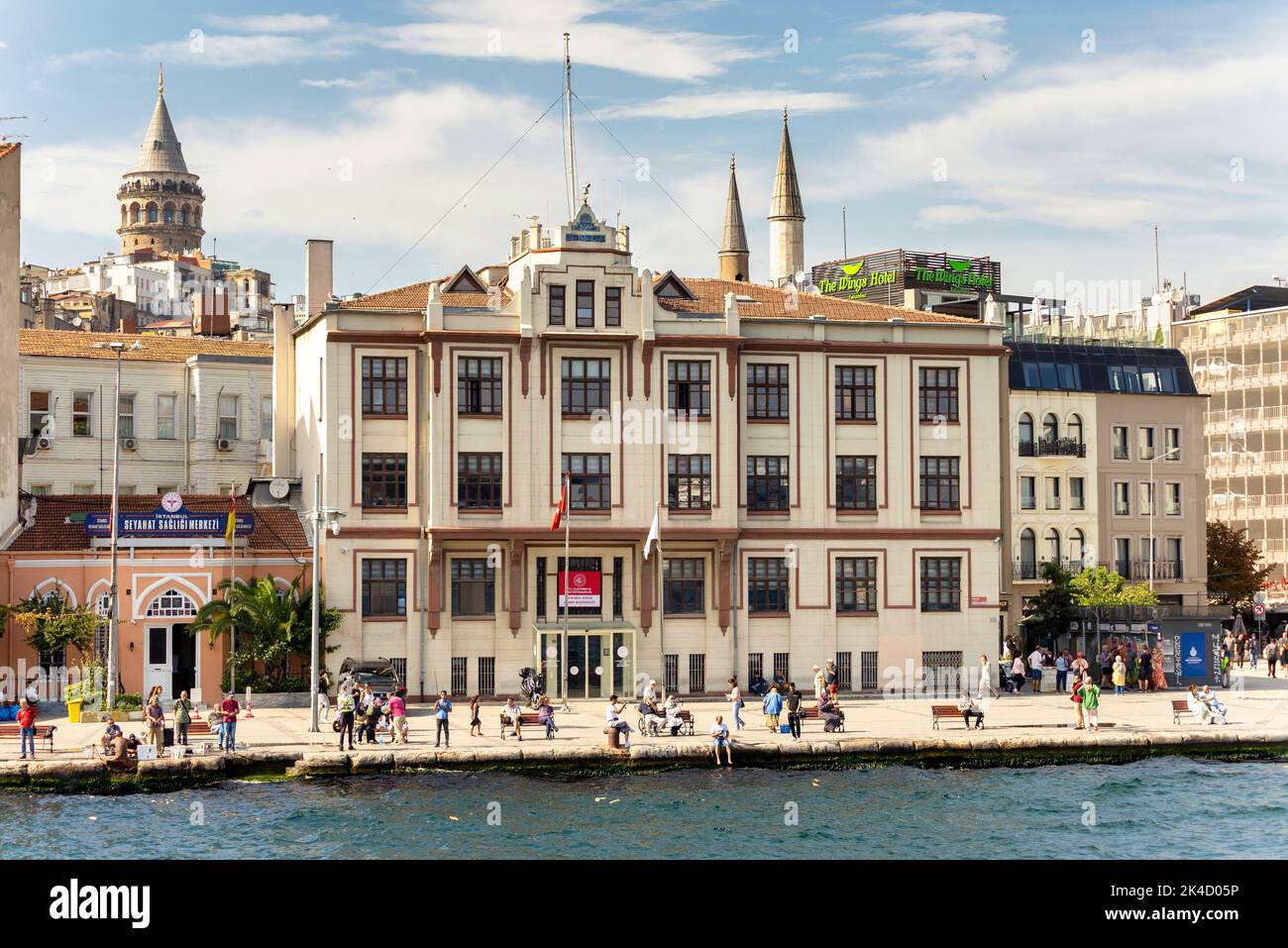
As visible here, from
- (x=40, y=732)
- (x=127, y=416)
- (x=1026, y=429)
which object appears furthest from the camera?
(x=1026, y=429)

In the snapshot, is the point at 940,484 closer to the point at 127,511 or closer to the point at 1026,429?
the point at 1026,429

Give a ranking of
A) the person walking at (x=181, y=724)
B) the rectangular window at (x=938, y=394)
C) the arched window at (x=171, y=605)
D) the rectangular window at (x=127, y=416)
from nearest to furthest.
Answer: the person walking at (x=181, y=724) → the arched window at (x=171, y=605) → the rectangular window at (x=938, y=394) → the rectangular window at (x=127, y=416)

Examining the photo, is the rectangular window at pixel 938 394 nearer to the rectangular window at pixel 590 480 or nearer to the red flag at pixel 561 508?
the rectangular window at pixel 590 480

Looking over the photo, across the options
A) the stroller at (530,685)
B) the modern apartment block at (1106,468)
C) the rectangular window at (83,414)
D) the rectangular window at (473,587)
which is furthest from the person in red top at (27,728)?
the modern apartment block at (1106,468)

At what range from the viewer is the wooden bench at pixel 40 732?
1721 inches

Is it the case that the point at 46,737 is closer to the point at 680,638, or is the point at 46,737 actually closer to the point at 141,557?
the point at 141,557

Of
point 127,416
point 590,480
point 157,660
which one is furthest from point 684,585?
point 127,416

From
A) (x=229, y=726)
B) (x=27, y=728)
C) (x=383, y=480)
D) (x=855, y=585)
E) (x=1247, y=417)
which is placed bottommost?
(x=229, y=726)

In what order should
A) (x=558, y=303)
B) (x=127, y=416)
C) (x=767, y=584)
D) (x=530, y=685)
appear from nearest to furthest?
1. (x=530, y=685)
2. (x=558, y=303)
3. (x=767, y=584)
4. (x=127, y=416)

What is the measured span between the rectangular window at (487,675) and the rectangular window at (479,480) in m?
5.44

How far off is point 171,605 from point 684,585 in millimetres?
18296

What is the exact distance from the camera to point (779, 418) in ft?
204

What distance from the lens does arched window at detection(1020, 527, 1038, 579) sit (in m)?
77.5

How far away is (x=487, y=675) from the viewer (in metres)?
59.2
